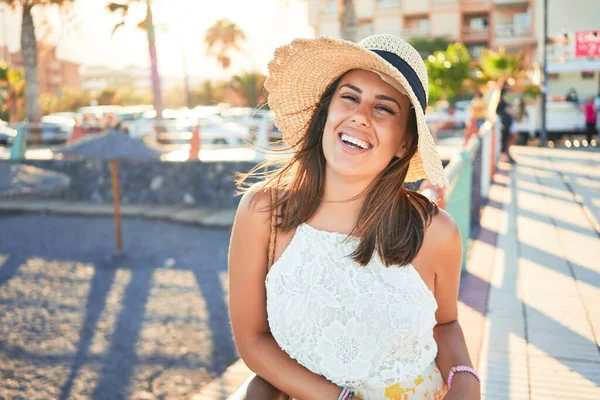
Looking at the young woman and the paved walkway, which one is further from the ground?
the young woman

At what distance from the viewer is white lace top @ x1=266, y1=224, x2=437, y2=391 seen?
1.84m

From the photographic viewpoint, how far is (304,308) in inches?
72.7

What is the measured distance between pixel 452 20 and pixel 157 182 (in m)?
41.3

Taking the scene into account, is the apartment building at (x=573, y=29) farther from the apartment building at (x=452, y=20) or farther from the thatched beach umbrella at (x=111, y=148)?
the thatched beach umbrella at (x=111, y=148)

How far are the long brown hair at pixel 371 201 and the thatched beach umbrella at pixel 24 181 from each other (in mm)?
3790

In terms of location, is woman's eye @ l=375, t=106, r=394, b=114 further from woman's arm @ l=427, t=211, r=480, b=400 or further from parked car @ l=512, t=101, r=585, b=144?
parked car @ l=512, t=101, r=585, b=144

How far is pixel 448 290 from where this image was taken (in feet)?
6.90

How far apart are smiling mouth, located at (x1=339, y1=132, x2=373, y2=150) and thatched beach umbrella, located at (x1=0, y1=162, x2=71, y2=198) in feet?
13.3

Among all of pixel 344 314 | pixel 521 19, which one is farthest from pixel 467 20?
pixel 344 314

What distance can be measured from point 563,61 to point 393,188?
81.0ft

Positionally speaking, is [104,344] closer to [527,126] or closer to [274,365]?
[274,365]

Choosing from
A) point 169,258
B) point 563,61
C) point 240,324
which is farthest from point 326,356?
point 563,61

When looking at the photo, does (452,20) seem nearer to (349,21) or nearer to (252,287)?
(349,21)

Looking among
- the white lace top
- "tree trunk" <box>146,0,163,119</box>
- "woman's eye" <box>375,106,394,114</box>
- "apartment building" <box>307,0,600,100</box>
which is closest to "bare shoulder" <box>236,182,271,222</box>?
the white lace top
